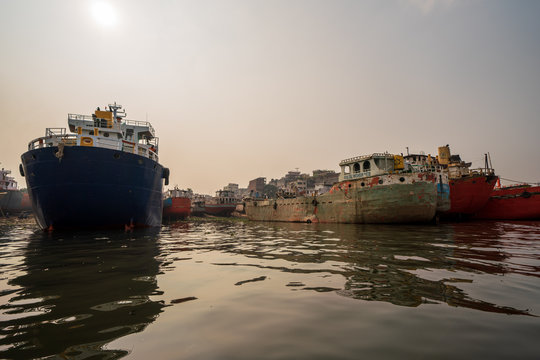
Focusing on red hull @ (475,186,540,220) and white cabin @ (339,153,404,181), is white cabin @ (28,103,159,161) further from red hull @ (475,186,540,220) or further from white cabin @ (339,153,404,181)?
red hull @ (475,186,540,220)

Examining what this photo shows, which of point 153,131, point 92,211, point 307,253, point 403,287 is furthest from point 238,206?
point 403,287

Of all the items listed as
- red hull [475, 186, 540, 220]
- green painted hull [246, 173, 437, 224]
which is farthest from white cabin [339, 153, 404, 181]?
red hull [475, 186, 540, 220]

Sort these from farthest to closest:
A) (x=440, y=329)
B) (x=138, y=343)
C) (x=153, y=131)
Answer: (x=153, y=131) < (x=440, y=329) < (x=138, y=343)

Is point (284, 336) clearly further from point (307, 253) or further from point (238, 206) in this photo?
point (238, 206)

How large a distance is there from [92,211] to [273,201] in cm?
2196

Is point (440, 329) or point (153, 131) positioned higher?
point (153, 131)

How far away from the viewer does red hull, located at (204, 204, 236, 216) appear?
4844 cm

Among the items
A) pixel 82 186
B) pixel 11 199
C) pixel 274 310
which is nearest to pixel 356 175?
pixel 82 186

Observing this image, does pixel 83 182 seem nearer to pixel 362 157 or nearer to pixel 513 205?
pixel 362 157

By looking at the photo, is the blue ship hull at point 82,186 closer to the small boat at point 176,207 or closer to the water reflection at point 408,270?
the water reflection at point 408,270

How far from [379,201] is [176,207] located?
85.0 ft

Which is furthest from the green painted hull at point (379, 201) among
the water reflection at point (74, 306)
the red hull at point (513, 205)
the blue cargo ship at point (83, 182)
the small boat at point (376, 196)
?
the water reflection at point (74, 306)

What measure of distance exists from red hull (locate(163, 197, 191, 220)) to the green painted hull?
18.0m

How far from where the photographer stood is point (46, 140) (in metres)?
13.3
